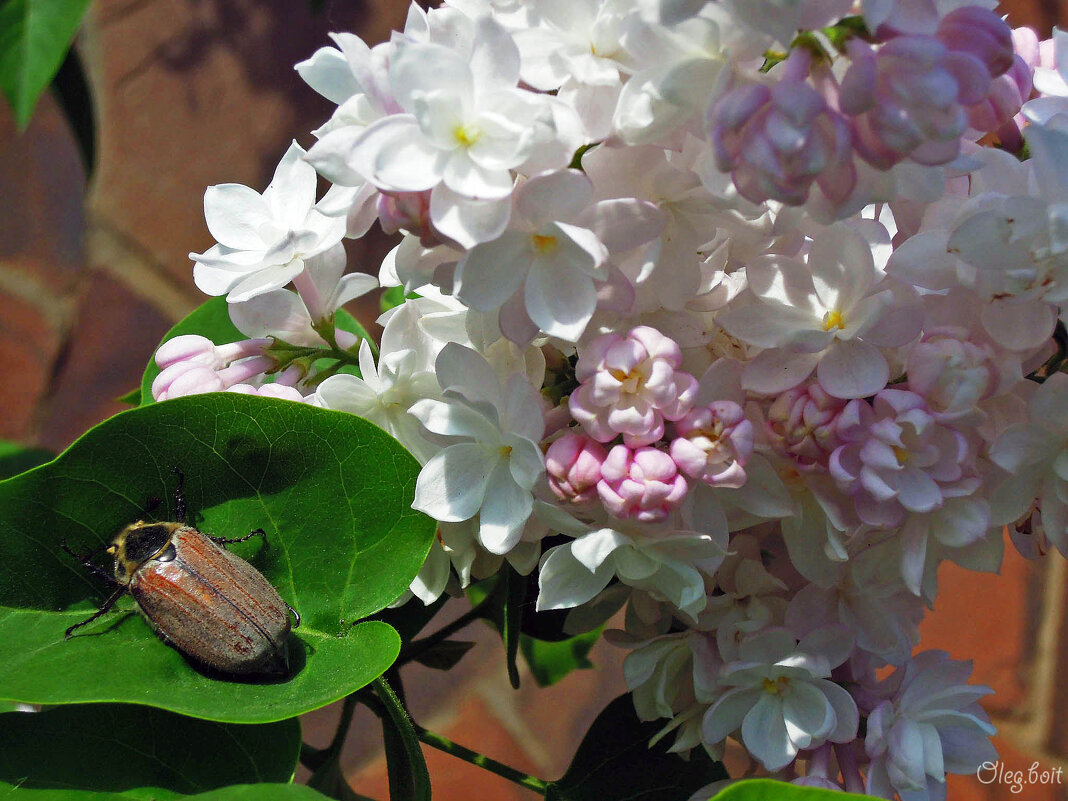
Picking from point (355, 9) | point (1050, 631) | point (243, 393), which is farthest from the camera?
point (355, 9)

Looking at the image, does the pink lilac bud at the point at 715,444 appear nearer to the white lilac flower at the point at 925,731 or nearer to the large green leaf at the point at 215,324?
the white lilac flower at the point at 925,731

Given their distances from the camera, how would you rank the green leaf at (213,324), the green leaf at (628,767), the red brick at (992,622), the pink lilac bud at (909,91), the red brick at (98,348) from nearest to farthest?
1. the pink lilac bud at (909,91)
2. the green leaf at (628,767)
3. the green leaf at (213,324)
4. the red brick at (992,622)
5. the red brick at (98,348)


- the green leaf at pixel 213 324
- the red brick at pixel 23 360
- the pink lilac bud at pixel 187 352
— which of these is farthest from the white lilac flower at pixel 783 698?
the red brick at pixel 23 360

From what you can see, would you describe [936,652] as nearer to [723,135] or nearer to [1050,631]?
[723,135]

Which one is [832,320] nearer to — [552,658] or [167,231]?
[552,658]

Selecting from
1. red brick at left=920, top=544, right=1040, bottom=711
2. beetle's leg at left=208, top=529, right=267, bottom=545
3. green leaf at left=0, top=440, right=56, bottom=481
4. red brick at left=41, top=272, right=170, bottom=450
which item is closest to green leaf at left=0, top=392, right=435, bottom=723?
beetle's leg at left=208, top=529, right=267, bottom=545

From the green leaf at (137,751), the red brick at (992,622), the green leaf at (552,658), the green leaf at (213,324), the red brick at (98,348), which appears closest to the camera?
the green leaf at (137,751)

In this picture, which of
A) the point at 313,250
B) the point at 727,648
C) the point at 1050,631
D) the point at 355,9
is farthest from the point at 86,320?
the point at 1050,631
